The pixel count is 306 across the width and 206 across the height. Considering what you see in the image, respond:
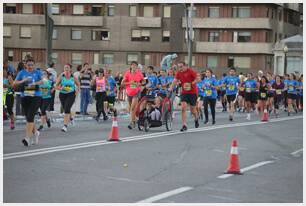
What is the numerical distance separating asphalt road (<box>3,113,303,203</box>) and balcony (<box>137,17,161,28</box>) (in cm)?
5575

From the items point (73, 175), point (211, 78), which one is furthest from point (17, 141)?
point (211, 78)

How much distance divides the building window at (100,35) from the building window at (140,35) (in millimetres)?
2341

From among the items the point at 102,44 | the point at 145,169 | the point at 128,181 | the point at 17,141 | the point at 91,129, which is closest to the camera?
the point at 128,181

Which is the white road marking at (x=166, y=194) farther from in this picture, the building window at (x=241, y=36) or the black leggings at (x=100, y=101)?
the building window at (x=241, y=36)

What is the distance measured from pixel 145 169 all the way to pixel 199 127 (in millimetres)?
9994

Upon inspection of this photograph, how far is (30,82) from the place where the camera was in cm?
1547

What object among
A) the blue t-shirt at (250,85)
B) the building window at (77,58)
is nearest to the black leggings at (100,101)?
the blue t-shirt at (250,85)

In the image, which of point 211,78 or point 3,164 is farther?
point 211,78

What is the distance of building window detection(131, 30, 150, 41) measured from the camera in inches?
2977

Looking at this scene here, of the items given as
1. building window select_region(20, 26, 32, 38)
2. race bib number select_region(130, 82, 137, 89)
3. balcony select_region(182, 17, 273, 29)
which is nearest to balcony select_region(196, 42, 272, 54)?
balcony select_region(182, 17, 273, 29)

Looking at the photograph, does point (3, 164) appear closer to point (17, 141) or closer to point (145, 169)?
point (145, 169)

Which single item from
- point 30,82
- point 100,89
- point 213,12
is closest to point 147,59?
point 213,12

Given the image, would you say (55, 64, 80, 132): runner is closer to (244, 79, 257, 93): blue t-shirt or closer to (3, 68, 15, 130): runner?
(3, 68, 15, 130): runner

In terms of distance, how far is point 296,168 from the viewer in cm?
1326
